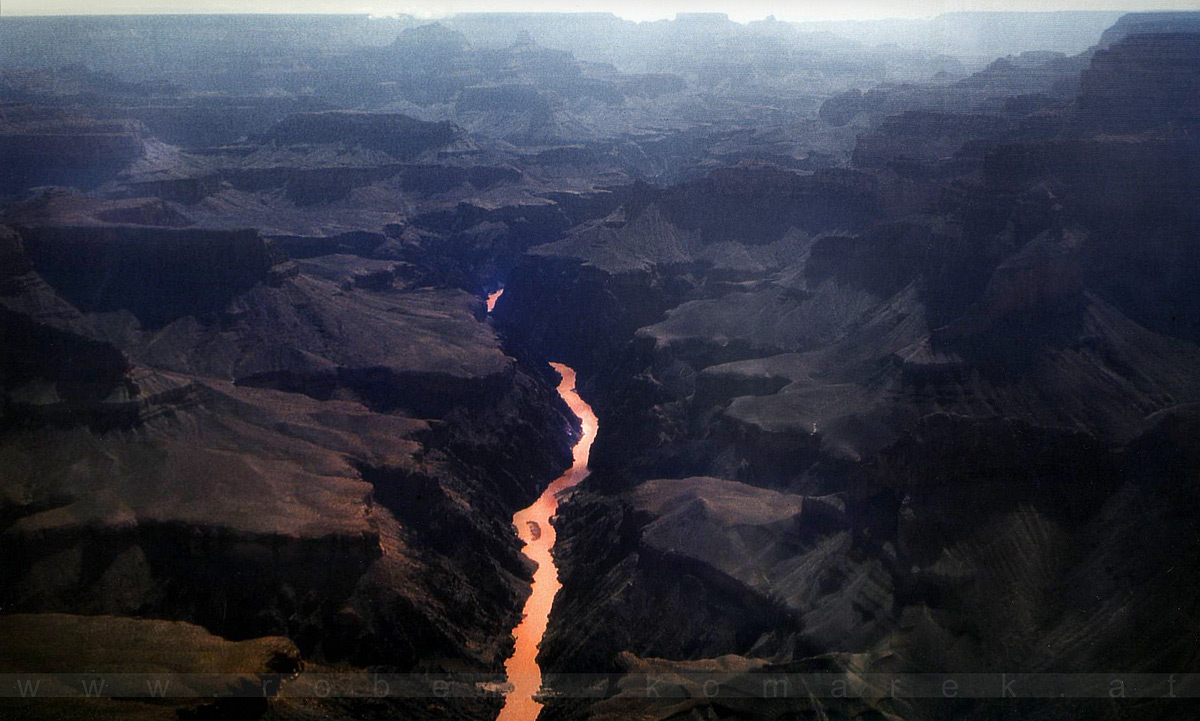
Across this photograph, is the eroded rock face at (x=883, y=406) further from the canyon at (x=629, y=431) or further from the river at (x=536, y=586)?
the river at (x=536, y=586)

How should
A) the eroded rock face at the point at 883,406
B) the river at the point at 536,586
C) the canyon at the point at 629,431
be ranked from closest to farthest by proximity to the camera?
the canyon at the point at 629,431 → the eroded rock face at the point at 883,406 → the river at the point at 536,586

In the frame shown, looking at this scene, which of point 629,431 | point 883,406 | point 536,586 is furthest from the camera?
point 629,431

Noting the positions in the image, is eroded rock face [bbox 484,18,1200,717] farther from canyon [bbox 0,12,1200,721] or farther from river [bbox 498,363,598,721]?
river [bbox 498,363,598,721]

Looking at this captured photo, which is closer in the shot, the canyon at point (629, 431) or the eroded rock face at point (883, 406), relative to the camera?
the canyon at point (629, 431)

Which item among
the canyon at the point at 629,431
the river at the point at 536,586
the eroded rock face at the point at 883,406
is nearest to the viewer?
the canyon at the point at 629,431

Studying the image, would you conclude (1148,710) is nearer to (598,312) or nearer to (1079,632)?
(1079,632)

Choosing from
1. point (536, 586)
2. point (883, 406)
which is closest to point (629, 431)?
point (536, 586)

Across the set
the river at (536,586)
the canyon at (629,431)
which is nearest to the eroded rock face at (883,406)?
the canyon at (629,431)

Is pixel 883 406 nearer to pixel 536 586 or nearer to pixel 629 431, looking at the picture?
pixel 629 431
